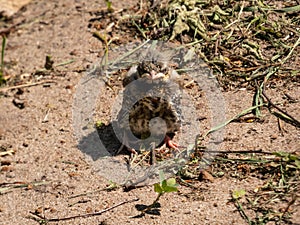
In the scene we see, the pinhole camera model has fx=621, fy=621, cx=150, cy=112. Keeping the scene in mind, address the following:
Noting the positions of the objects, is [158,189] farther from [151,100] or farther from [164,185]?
[151,100]

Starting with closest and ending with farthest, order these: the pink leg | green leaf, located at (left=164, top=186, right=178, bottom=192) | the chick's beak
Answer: green leaf, located at (left=164, top=186, right=178, bottom=192)
the chick's beak
the pink leg

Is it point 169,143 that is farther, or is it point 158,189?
point 169,143

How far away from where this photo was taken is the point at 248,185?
3484 millimetres

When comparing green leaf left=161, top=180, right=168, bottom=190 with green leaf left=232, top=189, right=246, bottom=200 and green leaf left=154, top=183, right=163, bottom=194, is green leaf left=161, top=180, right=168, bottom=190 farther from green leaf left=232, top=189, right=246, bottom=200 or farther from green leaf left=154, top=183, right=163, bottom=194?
green leaf left=232, top=189, right=246, bottom=200

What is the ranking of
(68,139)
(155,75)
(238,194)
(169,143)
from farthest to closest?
1. (68,139)
2. (169,143)
3. (155,75)
4. (238,194)

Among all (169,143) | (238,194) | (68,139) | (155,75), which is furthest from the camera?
(68,139)

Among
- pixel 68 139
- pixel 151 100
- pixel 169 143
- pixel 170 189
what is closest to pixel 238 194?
pixel 170 189

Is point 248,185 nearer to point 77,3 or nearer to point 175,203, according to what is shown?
point 175,203

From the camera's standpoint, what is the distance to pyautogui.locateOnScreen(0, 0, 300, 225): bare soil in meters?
3.48

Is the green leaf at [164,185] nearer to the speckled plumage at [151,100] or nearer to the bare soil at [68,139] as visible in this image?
the bare soil at [68,139]

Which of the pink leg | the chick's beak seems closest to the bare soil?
the pink leg

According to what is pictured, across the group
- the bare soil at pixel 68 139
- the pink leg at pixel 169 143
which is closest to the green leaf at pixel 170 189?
the bare soil at pixel 68 139

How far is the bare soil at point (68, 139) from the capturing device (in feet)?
11.4

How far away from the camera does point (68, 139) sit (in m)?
4.27
